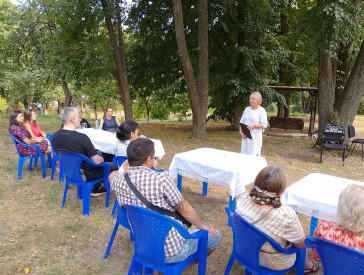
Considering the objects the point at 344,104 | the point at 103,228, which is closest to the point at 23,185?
the point at 103,228

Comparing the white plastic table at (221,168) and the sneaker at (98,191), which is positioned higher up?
the white plastic table at (221,168)

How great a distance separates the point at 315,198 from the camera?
8.57 ft

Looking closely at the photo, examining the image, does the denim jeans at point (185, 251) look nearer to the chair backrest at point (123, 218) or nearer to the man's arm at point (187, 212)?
→ the man's arm at point (187, 212)

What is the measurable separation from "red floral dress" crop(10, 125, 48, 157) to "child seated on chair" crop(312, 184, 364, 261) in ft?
16.9

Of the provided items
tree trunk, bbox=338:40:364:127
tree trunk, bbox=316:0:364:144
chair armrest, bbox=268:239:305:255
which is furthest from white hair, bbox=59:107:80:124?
tree trunk, bbox=338:40:364:127

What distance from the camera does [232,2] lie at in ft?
37.6

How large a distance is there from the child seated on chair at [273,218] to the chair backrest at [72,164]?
7.93ft

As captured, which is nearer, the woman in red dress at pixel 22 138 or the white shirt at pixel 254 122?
the white shirt at pixel 254 122

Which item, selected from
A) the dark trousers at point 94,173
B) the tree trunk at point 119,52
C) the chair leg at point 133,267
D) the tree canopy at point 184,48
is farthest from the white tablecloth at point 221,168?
the tree trunk at point 119,52

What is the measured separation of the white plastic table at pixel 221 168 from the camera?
344cm

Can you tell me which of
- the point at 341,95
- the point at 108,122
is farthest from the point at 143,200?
the point at 341,95

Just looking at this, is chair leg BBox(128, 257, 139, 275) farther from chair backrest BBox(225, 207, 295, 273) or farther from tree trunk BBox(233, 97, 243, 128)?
tree trunk BBox(233, 97, 243, 128)

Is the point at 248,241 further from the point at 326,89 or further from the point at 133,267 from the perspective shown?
the point at 326,89

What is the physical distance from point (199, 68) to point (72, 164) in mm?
7982
